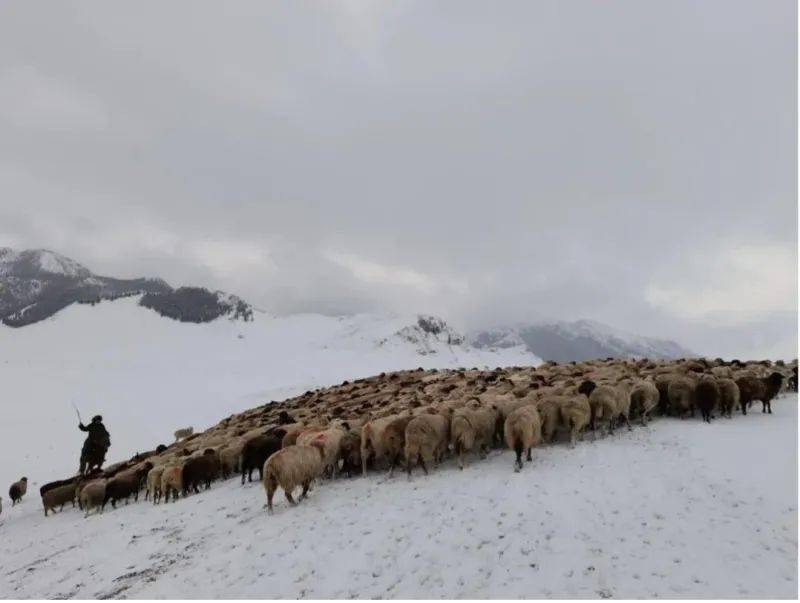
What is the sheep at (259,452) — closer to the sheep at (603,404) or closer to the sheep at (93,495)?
the sheep at (93,495)

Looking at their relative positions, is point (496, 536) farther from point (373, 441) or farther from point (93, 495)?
point (93, 495)

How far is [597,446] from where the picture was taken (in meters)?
16.0

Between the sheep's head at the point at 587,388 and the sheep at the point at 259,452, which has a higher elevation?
the sheep's head at the point at 587,388

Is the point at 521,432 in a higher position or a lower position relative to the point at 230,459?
higher

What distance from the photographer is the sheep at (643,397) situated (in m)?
18.6

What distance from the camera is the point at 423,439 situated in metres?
15.3

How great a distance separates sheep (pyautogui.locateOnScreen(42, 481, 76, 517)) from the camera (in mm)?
20984

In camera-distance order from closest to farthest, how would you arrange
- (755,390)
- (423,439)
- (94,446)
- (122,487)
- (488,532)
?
(488,532)
(423,439)
(755,390)
(122,487)
(94,446)

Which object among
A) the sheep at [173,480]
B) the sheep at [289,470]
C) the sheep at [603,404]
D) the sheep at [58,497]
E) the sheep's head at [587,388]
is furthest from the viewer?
the sheep at [58,497]

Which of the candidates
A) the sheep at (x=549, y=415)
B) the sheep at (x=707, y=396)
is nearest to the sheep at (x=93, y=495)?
the sheep at (x=549, y=415)

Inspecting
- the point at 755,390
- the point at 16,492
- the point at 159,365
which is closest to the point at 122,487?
the point at 16,492

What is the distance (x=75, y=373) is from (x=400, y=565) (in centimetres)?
7405

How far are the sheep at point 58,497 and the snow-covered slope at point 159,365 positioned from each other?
9.96 m

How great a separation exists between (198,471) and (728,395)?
20.5m
